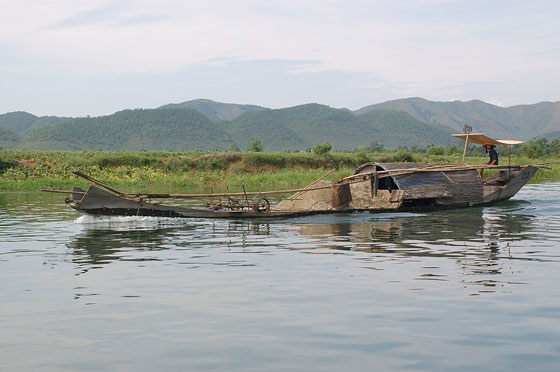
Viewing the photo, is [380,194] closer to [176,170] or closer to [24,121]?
[176,170]

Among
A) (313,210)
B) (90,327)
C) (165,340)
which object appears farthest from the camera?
(313,210)

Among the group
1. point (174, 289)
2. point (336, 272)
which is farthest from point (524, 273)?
point (174, 289)

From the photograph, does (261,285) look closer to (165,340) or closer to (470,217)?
(165,340)

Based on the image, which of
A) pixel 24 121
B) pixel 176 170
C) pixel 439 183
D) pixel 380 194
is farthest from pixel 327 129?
pixel 380 194

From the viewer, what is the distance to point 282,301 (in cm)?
726

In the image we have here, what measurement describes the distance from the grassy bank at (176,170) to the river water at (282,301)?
60.6 ft

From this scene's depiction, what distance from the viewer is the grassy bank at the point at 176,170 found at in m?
32.6

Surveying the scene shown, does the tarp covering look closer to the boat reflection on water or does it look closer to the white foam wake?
the boat reflection on water

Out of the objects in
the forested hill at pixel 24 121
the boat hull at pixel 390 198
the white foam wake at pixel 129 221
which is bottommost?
the white foam wake at pixel 129 221

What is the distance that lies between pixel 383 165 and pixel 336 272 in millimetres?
9447

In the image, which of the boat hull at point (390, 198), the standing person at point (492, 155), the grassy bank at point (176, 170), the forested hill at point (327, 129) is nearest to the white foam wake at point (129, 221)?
the boat hull at point (390, 198)

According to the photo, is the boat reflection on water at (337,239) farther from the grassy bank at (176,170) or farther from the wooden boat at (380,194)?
the grassy bank at (176,170)

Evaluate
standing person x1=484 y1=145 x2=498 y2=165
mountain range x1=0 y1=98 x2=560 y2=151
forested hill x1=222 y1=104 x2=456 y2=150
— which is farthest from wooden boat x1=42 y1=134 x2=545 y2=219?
forested hill x1=222 y1=104 x2=456 y2=150

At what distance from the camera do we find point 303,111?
613 ft
